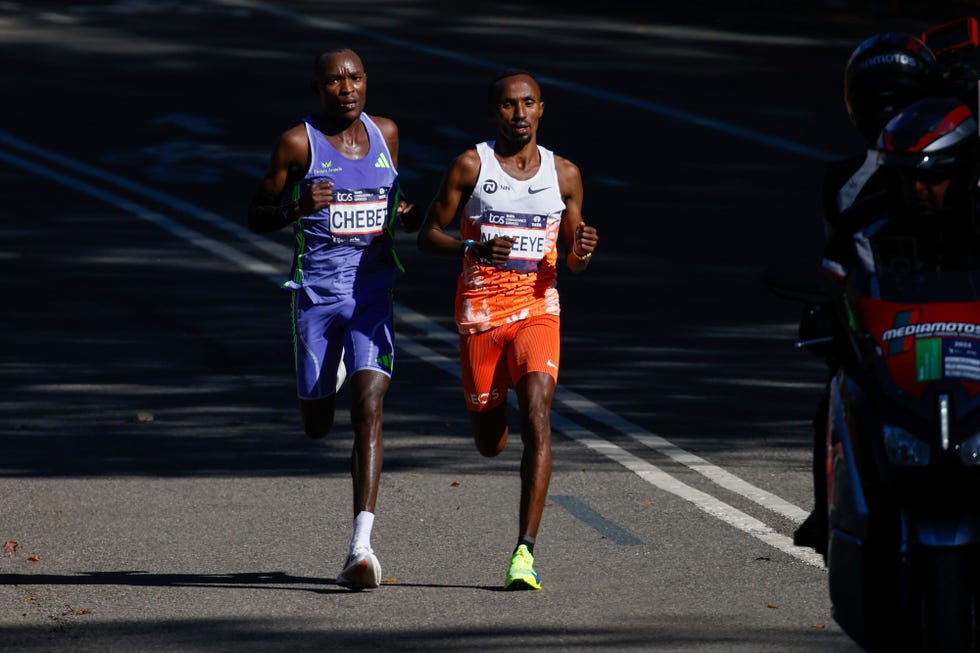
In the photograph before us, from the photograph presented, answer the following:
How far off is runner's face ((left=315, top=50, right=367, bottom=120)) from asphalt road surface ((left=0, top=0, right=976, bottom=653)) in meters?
1.89

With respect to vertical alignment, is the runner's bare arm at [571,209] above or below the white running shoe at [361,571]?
above


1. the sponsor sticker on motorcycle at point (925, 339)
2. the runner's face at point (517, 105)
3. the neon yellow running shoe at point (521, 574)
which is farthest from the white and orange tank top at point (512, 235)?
the sponsor sticker on motorcycle at point (925, 339)

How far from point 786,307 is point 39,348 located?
5.52 meters

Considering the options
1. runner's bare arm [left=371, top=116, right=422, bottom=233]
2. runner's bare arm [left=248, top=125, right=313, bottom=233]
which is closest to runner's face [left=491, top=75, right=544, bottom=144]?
runner's bare arm [left=371, top=116, right=422, bottom=233]

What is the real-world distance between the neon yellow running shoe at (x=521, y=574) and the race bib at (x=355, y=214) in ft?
5.05

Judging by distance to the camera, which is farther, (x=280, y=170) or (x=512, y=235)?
(x=280, y=170)

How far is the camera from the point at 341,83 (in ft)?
28.3

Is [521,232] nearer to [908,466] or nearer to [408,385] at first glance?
[908,466]

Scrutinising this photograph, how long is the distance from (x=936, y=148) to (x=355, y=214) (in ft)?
10.2

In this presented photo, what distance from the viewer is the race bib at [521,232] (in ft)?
27.5

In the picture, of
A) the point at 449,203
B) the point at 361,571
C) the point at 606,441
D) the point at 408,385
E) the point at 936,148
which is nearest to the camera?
the point at 936,148

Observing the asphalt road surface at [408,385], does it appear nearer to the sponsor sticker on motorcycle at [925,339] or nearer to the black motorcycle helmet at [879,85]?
the sponsor sticker on motorcycle at [925,339]

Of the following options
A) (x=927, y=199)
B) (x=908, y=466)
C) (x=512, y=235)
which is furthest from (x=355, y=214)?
(x=908, y=466)

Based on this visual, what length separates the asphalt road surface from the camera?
25.6 feet
